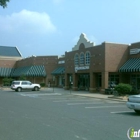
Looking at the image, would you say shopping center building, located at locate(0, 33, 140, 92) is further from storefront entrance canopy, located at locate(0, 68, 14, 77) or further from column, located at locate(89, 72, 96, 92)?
storefront entrance canopy, located at locate(0, 68, 14, 77)

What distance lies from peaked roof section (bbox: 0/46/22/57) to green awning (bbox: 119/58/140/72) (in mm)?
41049

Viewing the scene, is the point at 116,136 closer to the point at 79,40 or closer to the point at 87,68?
the point at 87,68

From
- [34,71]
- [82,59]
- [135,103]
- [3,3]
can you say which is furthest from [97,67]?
[3,3]

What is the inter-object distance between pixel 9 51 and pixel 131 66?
4460 cm

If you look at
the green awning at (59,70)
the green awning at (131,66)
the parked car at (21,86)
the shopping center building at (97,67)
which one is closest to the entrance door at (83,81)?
the shopping center building at (97,67)

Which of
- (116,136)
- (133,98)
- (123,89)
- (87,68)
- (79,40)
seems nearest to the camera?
(116,136)

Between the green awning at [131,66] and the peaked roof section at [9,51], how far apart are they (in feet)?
135

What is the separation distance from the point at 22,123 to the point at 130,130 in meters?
4.32

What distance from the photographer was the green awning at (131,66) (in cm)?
3016

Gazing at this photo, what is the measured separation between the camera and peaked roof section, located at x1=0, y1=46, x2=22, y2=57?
66.5m

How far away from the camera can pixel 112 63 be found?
32906 mm

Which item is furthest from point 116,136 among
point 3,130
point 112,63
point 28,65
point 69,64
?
point 28,65

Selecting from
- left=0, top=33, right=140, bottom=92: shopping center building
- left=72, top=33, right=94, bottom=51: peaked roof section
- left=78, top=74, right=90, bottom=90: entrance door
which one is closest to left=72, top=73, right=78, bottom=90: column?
left=0, top=33, right=140, bottom=92: shopping center building

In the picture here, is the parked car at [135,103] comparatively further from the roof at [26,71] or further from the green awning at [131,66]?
the roof at [26,71]
